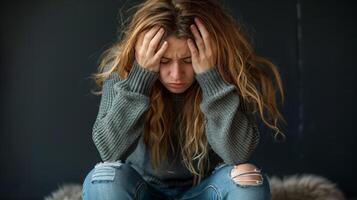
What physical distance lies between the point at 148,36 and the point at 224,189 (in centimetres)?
42

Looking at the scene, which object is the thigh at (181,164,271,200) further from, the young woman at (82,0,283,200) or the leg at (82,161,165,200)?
the leg at (82,161,165,200)

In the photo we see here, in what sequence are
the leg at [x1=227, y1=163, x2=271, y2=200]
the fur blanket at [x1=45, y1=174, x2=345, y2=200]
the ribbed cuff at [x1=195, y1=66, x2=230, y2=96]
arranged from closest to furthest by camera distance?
the leg at [x1=227, y1=163, x2=271, y2=200], the ribbed cuff at [x1=195, y1=66, x2=230, y2=96], the fur blanket at [x1=45, y1=174, x2=345, y2=200]

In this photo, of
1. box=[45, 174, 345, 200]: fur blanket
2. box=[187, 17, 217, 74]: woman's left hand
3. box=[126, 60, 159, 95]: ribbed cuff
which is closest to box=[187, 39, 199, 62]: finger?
box=[187, 17, 217, 74]: woman's left hand

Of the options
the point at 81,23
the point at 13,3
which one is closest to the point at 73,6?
the point at 81,23

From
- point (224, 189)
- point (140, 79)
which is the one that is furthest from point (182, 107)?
point (224, 189)

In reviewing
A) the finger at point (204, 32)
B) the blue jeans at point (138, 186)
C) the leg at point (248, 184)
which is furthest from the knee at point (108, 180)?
the finger at point (204, 32)

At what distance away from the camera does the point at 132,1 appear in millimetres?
2113

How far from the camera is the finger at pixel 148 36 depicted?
4.90 feet

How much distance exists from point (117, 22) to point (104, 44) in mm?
89

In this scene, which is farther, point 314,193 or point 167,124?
point 314,193

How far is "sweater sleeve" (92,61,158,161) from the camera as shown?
59.9 inches

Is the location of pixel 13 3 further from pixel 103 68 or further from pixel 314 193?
pixel 314 193

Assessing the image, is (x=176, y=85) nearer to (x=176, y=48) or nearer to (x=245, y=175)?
(x=176, y=48)

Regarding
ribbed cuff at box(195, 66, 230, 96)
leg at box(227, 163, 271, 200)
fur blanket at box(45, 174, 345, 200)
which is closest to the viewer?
leg at box(227, 163, 271, 200)
